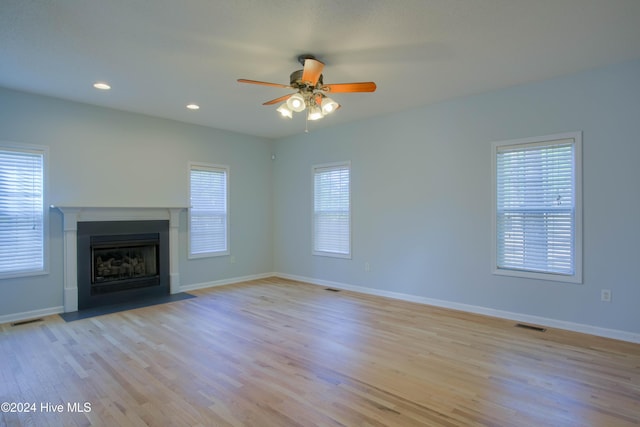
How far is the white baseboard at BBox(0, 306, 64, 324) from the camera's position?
13.8 feet

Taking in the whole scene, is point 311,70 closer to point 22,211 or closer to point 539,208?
point 539,208

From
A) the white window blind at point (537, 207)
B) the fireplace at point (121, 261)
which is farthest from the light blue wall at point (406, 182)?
the fireplace at point (121, 261)

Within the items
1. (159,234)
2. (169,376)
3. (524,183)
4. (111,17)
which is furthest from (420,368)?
(159,234)

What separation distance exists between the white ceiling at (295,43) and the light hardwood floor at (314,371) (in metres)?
2.75

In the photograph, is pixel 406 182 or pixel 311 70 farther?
pixel 406 182

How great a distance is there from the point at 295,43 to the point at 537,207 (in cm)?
318

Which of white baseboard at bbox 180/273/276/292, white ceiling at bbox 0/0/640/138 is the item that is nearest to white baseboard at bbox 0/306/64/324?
white baseboard at bbox 180/273/276/292

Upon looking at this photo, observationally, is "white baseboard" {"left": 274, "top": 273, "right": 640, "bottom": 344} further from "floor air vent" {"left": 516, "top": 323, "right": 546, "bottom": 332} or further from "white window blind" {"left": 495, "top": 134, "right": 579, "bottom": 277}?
"white window blind" {"left": 495, "top": 134, "right": 579, "bottom": 277}

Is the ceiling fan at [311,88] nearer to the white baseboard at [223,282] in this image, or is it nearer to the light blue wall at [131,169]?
the light blue wall at [131,169]

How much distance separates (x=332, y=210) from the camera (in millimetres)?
6184

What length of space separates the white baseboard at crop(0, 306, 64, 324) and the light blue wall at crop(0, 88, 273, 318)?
35 millimetres

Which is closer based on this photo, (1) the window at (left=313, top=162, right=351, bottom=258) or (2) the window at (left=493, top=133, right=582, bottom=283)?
(2) the window at (left=493, top=133, right=582, bottom=283)

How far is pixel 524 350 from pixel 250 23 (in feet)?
12.2

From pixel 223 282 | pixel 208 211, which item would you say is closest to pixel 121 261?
pixel 208 211
